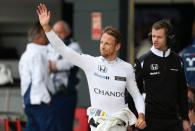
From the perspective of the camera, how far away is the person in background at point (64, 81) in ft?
33.9

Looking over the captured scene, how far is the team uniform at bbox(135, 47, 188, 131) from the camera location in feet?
23.5

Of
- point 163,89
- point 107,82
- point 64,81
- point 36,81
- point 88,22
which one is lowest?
point 64,81

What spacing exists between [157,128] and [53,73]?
3.59 meters

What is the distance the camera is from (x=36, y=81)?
933cm

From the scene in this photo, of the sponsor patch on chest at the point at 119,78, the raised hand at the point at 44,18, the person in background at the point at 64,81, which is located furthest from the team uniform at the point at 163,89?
the person in background at the point at 64,81

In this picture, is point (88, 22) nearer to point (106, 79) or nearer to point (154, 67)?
point (154, 67)

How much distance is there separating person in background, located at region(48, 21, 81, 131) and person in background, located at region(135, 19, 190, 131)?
125 inches

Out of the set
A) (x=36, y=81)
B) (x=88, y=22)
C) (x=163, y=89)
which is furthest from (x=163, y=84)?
(x=88, y=22)

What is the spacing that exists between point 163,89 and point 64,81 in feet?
11.6

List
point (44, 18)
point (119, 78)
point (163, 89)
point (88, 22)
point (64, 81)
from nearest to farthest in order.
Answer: point (44, 18) → point (119, 78) → point (163, 89) → point (64, 81) → point (88, 22)

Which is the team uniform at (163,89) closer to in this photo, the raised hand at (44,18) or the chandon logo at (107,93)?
the chandon logo at (107,93)

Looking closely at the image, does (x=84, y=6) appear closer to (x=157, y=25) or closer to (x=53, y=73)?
(x=53, y=73)

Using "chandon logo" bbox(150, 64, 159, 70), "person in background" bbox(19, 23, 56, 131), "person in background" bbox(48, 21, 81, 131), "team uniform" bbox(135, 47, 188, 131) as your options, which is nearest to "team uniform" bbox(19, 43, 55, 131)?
"person in background" bbox(19, 23, 56, 131)

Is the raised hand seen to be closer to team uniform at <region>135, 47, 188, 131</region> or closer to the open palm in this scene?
the open palm
